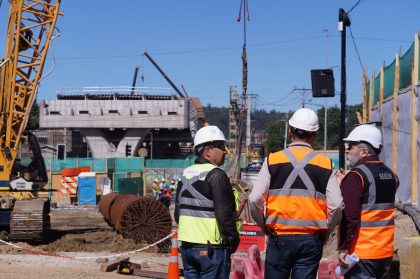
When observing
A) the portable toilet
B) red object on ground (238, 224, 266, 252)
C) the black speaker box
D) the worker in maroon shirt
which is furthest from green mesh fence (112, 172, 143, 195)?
the worker in maroon shirt

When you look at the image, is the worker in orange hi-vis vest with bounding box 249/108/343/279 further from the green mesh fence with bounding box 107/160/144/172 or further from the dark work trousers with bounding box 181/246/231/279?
the green mesh fence with bounding box 107/160/144/172

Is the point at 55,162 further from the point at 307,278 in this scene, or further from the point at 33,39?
the point at 307,278

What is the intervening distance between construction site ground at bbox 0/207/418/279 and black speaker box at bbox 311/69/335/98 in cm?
453

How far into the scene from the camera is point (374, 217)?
5.71 meters

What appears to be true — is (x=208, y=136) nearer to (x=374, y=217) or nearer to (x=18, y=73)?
(x=374, y=217)

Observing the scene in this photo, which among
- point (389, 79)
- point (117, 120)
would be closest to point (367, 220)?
point (389, 79)

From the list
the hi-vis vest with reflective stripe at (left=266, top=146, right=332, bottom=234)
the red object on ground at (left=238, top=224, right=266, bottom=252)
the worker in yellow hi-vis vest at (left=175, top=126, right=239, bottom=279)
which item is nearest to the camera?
the hi-vis vest with reflective stripe at (left=266, top=146, right=332, bottom=234)

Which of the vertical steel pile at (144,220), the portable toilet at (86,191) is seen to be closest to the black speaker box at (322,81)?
the vertical steel pile at (144,220)

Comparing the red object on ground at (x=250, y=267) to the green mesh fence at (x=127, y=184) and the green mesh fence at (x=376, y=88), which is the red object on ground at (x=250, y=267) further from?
the green mesh fence at (x=127, y=184)

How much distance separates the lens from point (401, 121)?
16.6 m

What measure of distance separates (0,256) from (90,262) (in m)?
2.11

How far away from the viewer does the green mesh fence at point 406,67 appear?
50.5 feet

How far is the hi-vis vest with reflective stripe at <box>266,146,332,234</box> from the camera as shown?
212 inches

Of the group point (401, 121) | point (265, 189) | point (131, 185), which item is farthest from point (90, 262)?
point (131, 185)
